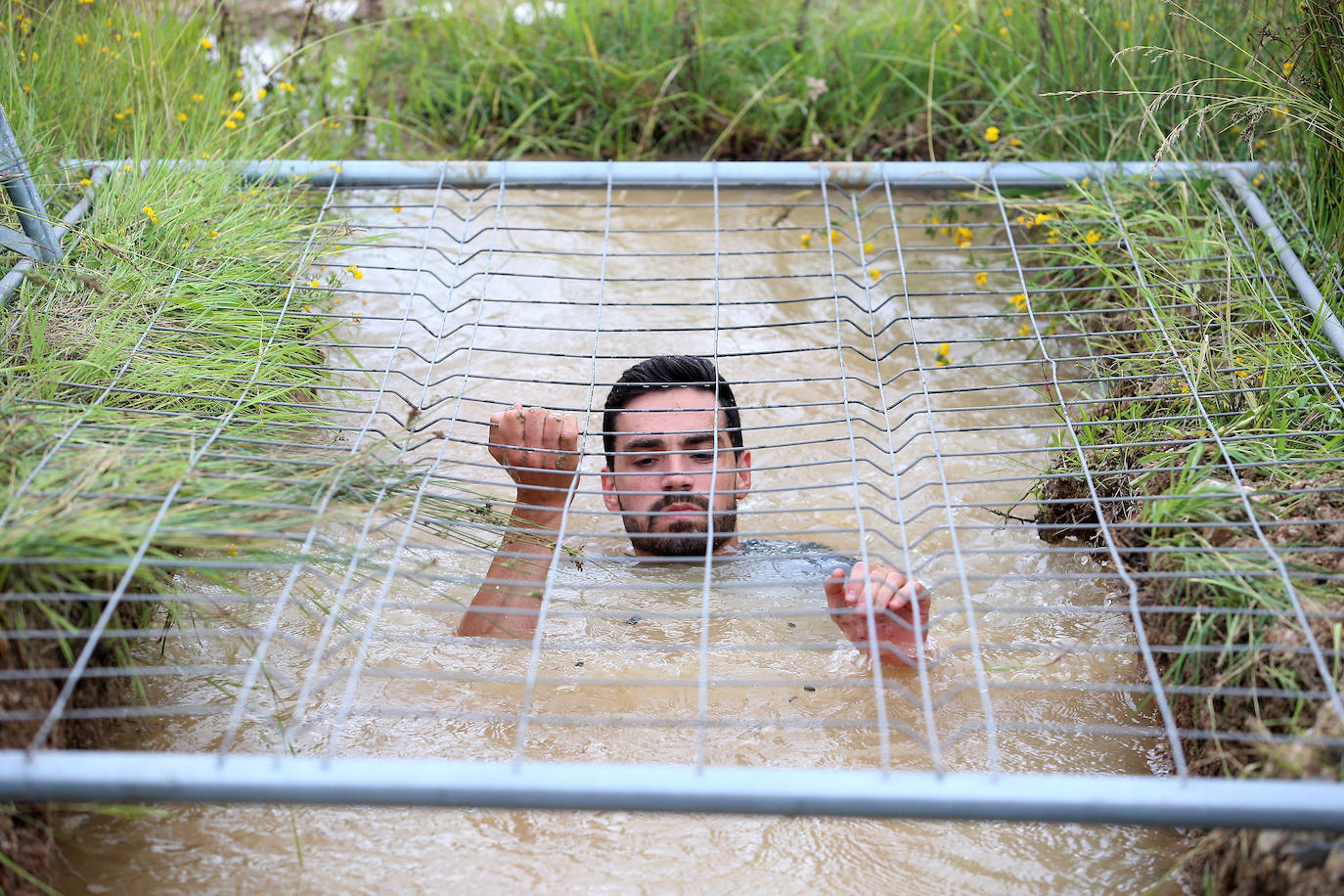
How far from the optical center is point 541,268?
4.15m

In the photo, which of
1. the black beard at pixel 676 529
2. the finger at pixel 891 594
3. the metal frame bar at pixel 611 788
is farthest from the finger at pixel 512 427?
the metal frame bar at pixel 611 788

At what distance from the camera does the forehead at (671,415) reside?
307cm

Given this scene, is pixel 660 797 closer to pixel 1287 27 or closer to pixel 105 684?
pixel 105 684

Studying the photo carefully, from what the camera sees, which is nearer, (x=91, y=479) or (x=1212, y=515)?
(x=91, y=479)

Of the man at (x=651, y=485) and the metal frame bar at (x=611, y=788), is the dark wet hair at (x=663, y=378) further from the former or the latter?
the metal frame bar at (x=611, y=788)

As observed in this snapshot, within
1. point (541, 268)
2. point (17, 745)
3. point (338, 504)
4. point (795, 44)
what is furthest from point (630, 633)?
point (795, 44)

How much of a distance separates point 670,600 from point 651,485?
1.07ft

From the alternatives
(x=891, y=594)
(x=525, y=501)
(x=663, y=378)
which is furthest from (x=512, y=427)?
(x=891, y=594)

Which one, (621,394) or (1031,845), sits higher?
(621,394)

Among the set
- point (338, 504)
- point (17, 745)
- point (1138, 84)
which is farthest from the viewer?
point (1138, 84)

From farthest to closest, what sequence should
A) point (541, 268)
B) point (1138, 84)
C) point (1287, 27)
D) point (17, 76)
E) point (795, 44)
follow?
1. point (795, 44)
2. point (541, 268)
3. point (1138, 84)
4. point (17, 76)
5. point (1287, 27)

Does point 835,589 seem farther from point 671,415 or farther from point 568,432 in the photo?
point 671,415

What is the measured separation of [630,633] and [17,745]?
1.42 metres

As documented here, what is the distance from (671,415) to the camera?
3.07 meters
